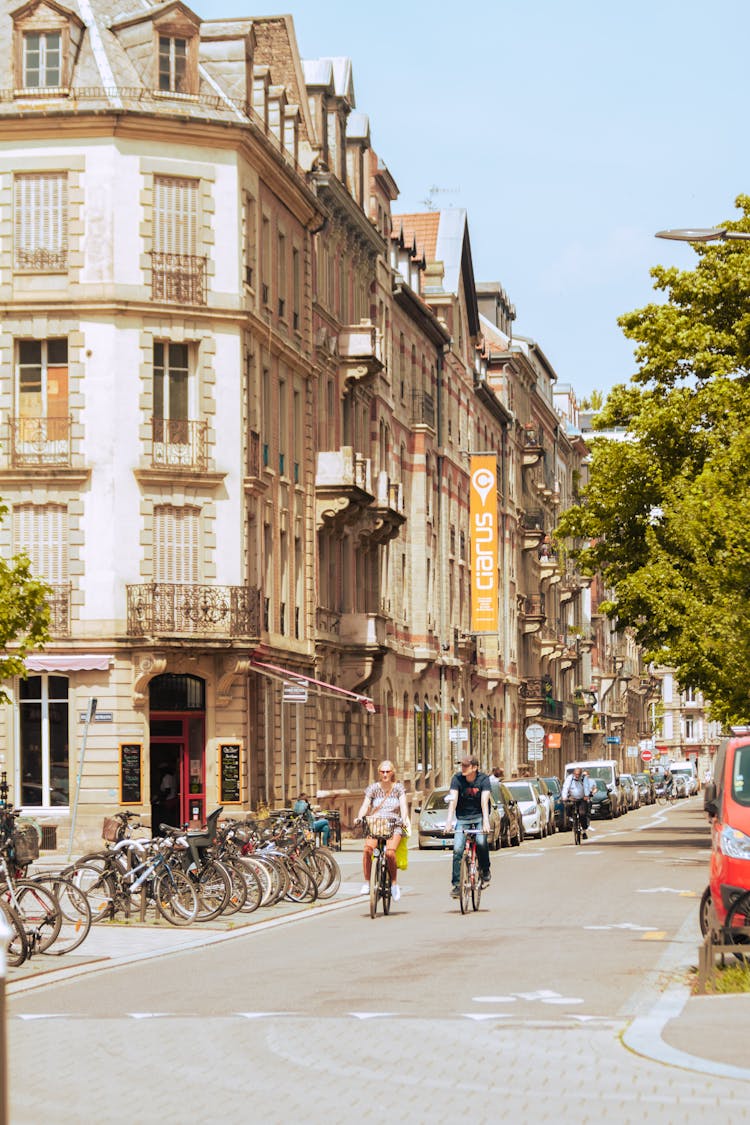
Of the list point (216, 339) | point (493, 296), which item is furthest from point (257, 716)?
point (493, 296)

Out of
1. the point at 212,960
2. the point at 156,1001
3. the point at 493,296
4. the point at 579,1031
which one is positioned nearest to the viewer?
the point at 579,1031

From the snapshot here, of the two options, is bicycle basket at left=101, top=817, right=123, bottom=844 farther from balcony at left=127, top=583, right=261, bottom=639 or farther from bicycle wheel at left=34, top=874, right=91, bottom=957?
balcony at left=127, top=583, right=261, bottom=639

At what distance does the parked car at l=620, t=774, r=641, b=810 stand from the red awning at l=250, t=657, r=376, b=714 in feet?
110

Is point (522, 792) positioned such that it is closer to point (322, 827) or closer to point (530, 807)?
point (530, 807)

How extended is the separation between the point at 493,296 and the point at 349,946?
77030 millimetres

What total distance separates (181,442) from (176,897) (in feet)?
67.3

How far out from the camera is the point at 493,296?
309ft

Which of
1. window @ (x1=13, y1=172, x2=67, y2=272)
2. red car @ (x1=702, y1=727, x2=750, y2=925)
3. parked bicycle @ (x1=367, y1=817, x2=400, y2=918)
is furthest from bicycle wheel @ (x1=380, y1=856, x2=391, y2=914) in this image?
window @ (x1=13, y1=172, x2=67, y2=272)

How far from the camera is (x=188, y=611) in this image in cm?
4034

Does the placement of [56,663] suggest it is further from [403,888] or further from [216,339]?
[403,888]

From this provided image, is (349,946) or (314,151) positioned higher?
(314,151)

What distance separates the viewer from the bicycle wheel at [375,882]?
22.9 metres

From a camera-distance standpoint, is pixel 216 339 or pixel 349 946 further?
pixel 216 339

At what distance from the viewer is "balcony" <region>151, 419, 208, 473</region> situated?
41.0m
